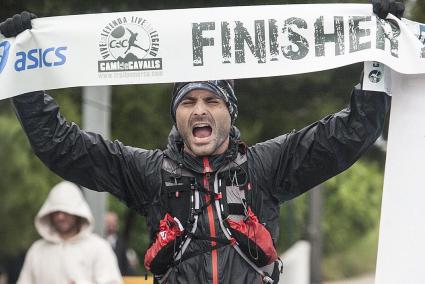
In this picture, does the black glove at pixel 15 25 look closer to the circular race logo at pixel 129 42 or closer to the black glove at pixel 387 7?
the circular race logo at pixel 129 42

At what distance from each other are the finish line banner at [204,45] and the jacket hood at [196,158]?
280mm

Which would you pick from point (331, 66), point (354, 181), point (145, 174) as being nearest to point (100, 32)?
point (145, 174)

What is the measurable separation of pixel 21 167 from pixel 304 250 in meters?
4.24

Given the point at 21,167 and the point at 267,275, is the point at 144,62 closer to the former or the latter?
the point at 267,275

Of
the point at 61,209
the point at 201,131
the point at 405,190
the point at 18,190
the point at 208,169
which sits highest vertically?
the point at 201,131

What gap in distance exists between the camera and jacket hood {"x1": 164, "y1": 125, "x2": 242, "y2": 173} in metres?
5.52

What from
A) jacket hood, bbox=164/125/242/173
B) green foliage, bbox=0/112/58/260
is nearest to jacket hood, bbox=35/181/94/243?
jacket hood, bbox=164/125/242/173

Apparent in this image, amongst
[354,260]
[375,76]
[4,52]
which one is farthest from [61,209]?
[354,260]

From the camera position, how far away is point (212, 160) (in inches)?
217

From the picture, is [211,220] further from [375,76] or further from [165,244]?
[375,76]

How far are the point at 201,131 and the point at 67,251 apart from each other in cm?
363

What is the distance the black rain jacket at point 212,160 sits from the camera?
543cm

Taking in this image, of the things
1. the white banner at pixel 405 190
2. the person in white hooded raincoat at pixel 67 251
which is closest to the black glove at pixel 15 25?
the white banner at pixel 405 190

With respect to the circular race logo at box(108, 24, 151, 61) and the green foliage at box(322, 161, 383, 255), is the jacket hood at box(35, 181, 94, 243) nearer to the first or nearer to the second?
the circular race logo at box(108, 24, 151, 61)
